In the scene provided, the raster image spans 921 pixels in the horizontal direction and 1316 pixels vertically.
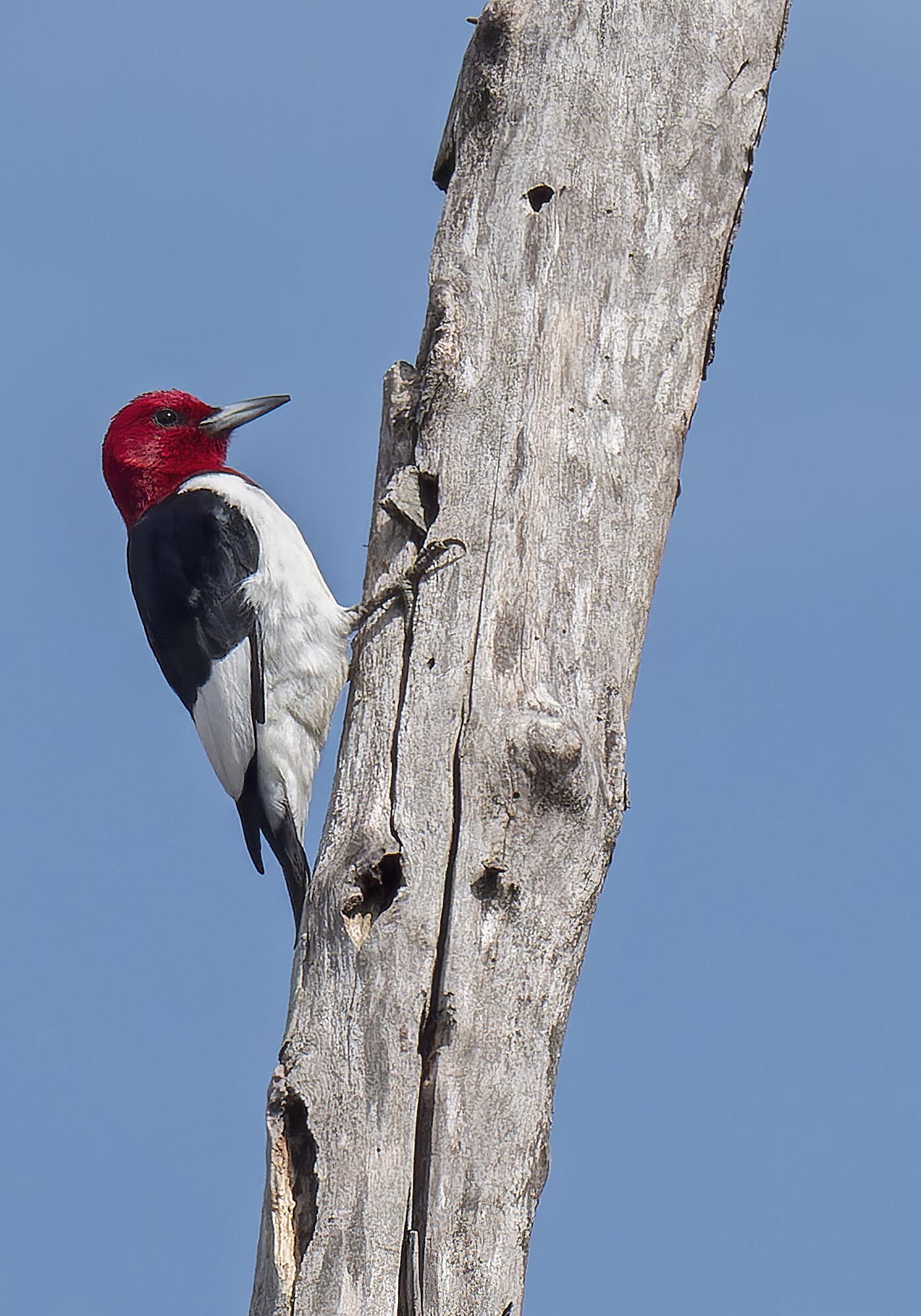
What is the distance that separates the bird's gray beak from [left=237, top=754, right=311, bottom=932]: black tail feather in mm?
1230

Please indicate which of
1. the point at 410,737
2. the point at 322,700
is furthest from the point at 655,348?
the point at 322,700

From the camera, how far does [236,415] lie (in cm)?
492

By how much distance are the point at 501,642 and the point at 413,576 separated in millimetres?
276

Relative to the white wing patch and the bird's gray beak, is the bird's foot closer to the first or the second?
the white wing patch

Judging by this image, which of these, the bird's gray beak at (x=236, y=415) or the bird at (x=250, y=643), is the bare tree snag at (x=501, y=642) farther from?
the bird's gray beak at (x=236, y=415)

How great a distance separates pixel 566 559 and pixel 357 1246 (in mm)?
1267

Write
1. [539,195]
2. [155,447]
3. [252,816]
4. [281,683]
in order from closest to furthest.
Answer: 1. [539,195]
2. [281,683]
3. [252,816]
4. [155,447]

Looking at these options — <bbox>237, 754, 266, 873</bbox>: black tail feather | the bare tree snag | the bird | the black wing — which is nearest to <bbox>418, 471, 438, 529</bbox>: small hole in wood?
the bare tree snag

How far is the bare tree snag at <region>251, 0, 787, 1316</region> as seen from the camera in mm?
2490

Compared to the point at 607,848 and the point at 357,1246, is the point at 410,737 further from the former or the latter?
the point at 357,1246

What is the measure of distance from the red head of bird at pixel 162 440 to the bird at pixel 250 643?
0.29 m

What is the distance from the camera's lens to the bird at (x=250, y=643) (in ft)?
13.5

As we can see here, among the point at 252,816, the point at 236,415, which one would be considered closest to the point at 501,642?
the point at 252,816

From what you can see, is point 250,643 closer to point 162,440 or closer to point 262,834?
point 262,834
